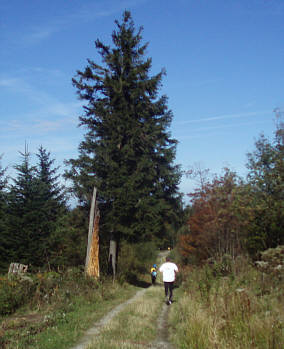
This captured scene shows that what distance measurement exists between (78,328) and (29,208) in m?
13.9

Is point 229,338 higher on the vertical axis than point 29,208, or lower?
lower

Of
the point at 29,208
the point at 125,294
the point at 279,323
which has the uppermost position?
the point at 29,208

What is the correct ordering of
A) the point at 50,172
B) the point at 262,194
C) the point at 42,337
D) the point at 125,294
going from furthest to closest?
1. the point at 50,172
2. the point at 262,194
3. the point at 125,294
4. the point at 42,337

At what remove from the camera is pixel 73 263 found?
22719 mm

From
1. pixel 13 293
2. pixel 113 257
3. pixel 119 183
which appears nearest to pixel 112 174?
pixel 119 183

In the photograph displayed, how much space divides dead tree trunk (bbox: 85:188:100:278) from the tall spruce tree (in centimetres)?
69

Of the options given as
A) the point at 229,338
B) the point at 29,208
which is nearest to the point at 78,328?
the point at 229,338

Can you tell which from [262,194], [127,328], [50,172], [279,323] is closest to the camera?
[279,323]

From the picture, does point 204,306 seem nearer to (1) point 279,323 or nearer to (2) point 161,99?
(1) point 279,323

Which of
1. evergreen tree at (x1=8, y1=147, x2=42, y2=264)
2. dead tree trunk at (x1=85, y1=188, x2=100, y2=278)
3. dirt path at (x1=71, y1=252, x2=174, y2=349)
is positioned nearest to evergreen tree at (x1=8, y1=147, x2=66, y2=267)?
evergreen tree at (x1=8, y1=147, x2=42, y2=264)

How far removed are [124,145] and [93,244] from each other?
607 cm

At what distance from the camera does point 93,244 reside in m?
18.0

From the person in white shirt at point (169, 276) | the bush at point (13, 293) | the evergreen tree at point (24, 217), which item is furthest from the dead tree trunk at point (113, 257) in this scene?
the bush at point (13, 293)

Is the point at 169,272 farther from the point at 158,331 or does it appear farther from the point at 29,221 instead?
the point at 29,221
